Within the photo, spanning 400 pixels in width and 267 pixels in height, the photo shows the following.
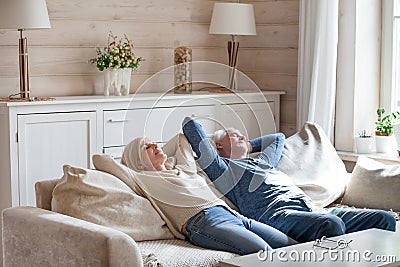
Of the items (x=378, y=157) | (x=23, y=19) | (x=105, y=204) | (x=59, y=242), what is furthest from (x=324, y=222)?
(x=23, y=19)

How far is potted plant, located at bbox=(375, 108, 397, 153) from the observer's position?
4.52m

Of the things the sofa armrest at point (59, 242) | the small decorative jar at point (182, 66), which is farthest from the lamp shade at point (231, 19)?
the sofa armrest at point (59, 242)

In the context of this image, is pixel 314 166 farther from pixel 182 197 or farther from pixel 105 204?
pixel 105 204

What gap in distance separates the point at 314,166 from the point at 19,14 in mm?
1733

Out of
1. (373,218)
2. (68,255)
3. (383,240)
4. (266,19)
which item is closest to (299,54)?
(266,19)

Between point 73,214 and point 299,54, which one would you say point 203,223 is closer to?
point 73,214

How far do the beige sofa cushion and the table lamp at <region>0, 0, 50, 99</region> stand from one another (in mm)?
1062

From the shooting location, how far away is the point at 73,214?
305cm

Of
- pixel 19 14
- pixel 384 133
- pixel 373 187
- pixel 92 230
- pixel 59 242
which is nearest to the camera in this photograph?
pixel 92 230

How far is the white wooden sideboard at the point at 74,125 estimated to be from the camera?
3496 millimetres

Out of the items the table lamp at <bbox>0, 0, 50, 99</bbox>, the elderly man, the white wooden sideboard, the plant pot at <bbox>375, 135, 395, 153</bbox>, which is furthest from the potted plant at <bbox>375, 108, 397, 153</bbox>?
the table lamp at <bbox>0, 0, 50, 99</bbox>

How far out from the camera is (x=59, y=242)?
9.43 ft

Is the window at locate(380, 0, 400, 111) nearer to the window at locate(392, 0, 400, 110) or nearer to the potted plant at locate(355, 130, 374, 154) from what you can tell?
the window at locate(392, 0, 400, 110)

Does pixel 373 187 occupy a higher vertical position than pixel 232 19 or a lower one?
lower
